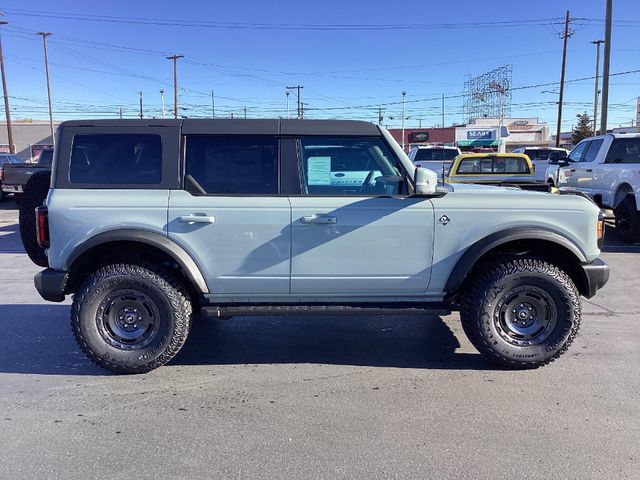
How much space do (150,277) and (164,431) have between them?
125 centimetres

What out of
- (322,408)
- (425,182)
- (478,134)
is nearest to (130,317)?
(322,408)

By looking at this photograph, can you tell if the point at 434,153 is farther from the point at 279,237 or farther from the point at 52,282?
the point at 52,282

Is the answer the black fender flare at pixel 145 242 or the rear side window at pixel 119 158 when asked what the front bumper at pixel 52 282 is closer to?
the black fender flare at pixel 145 242

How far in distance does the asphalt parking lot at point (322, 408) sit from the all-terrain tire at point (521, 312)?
19 cm

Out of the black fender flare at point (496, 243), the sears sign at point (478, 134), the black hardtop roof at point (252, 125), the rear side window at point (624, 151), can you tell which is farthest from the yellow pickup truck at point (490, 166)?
the sears sign at point (478, 134)

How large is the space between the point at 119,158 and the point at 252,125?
42.9 inches

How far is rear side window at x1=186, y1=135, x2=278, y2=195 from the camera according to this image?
165 inches

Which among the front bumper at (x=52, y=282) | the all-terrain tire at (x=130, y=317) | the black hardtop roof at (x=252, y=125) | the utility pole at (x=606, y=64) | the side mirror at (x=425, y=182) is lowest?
the all-terrain tire at (x=130, y=317)

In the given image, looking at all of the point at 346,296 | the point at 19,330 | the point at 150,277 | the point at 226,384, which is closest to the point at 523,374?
the point at 346,296

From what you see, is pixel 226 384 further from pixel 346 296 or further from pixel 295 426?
pixel 346 296

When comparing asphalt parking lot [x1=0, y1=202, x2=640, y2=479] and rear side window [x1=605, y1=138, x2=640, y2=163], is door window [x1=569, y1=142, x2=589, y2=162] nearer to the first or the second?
rear side window [x1=605, y1=138, x2=640, y2=163]

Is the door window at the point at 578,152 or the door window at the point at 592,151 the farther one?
the door window at the point at 578,152

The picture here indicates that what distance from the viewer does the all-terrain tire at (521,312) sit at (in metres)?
4.15

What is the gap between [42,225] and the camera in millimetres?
4012
